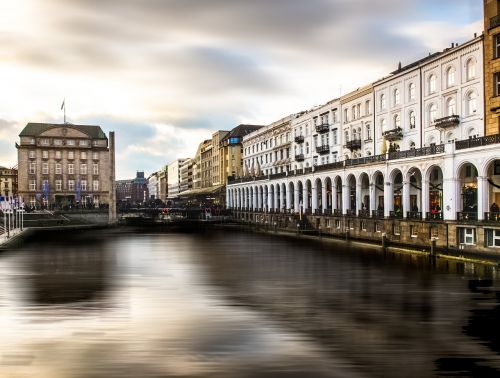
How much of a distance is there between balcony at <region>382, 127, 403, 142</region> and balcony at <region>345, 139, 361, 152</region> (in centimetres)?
796

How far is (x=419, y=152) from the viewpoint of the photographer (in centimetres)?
5100

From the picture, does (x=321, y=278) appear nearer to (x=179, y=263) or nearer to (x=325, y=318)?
(x=325, y=318)

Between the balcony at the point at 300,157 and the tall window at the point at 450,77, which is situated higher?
the tall window at the point at 450,77

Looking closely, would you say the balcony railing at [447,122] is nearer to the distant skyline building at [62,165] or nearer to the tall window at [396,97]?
the tall window at [396,97]

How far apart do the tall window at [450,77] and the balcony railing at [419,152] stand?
887 cm

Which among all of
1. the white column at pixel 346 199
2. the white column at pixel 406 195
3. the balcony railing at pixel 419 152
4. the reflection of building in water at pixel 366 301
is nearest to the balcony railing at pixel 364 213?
the white column at pixel 346 199

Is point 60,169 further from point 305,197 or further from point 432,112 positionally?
point 432,112

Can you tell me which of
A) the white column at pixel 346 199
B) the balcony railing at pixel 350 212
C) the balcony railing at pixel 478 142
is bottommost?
the balcony railing at pixel 350 212

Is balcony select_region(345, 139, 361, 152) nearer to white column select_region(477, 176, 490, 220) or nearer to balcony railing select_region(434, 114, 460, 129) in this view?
balcony railing select_region(434, 114, 460, 129)

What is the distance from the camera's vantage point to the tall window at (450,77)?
53156 millimetres

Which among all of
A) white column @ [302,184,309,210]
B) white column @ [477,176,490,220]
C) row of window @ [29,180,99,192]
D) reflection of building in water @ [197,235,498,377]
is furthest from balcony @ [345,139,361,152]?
row of window @ [29,180,99,192]

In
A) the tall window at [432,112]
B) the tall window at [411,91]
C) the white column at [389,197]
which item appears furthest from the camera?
the tall window at [411,91]

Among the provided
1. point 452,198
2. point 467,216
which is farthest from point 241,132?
point 467,216

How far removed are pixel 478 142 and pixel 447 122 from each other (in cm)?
1080
